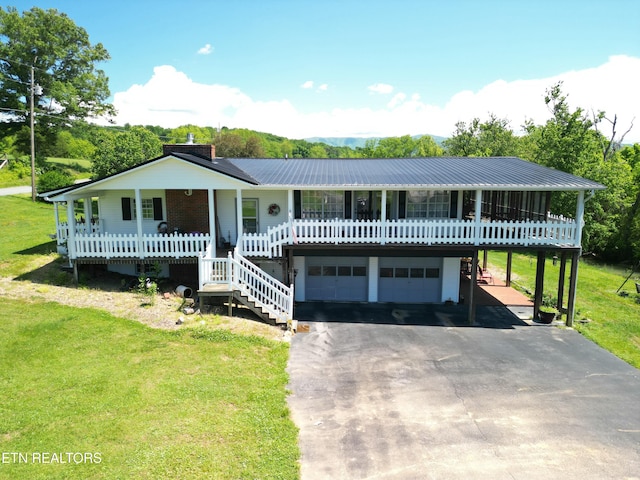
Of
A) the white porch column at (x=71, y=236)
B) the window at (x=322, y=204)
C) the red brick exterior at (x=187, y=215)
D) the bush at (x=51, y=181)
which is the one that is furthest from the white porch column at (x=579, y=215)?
the bush at (x=51, y=181)

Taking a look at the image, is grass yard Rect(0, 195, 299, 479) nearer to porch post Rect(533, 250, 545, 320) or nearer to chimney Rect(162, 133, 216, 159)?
chimney Rect(162, 133, 216, 159)

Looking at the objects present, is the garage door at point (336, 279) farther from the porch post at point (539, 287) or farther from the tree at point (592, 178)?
the tree at point (592, 178)

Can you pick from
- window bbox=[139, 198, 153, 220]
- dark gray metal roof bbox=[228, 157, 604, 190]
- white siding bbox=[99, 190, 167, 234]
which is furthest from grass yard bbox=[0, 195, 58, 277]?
dark gray metal roof bbox=[228, 157, 604, 190]

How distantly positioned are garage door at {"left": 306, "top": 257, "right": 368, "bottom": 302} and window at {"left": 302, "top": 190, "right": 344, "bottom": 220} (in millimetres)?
1915

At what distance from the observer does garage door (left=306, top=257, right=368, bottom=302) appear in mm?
18638

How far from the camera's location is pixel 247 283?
15.1 m

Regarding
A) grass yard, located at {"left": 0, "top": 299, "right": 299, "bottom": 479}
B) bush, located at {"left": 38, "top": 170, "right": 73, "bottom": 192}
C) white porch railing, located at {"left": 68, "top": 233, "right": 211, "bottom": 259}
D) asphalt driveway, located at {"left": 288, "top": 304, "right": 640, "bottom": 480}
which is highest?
bush, located at {"left": 38, "top": 170, "right": 73, "bottom": 192}

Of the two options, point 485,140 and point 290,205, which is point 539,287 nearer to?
point 290,205

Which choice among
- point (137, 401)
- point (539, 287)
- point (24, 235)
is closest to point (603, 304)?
point (539, 287)

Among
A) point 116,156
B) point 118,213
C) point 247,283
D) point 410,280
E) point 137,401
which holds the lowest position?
point 137,401

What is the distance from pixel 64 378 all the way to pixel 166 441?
3.60 m

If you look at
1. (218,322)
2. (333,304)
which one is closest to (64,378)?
(218,322)

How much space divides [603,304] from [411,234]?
1041cm

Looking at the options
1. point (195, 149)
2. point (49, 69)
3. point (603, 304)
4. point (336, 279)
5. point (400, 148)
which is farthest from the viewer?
point (400, 148)
